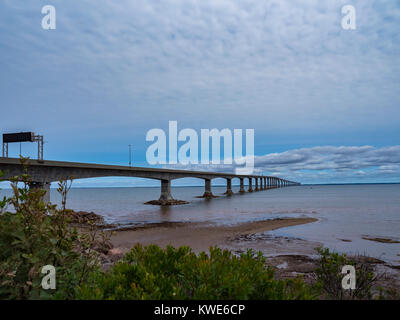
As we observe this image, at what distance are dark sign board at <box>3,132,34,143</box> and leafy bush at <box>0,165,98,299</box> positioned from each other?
1221 inches

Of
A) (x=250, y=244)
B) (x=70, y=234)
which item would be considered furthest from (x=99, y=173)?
(x=70, y=234)

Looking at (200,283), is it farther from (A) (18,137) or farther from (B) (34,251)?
(A) (18,137)

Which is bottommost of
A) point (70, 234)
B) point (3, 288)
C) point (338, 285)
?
point (338, 285)

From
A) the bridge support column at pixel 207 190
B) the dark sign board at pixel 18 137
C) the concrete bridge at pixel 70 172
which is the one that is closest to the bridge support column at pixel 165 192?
the concrete bridge at pixel 70 172

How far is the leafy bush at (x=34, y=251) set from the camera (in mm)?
2943

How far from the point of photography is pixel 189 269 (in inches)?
115

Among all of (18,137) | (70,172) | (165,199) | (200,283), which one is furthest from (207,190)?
(200,283)

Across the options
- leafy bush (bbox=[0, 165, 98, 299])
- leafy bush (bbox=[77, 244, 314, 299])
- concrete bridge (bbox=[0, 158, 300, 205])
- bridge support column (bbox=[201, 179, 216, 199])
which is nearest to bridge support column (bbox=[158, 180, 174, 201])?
concrete bridge (bbox=[0, 158, 300, 205])

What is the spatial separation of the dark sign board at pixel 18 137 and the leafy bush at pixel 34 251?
31.0 metres

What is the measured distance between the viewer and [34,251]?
3195mm

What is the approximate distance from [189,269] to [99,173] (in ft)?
133

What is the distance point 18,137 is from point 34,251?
32.5 m

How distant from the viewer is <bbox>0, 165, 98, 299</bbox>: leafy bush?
2943mm
